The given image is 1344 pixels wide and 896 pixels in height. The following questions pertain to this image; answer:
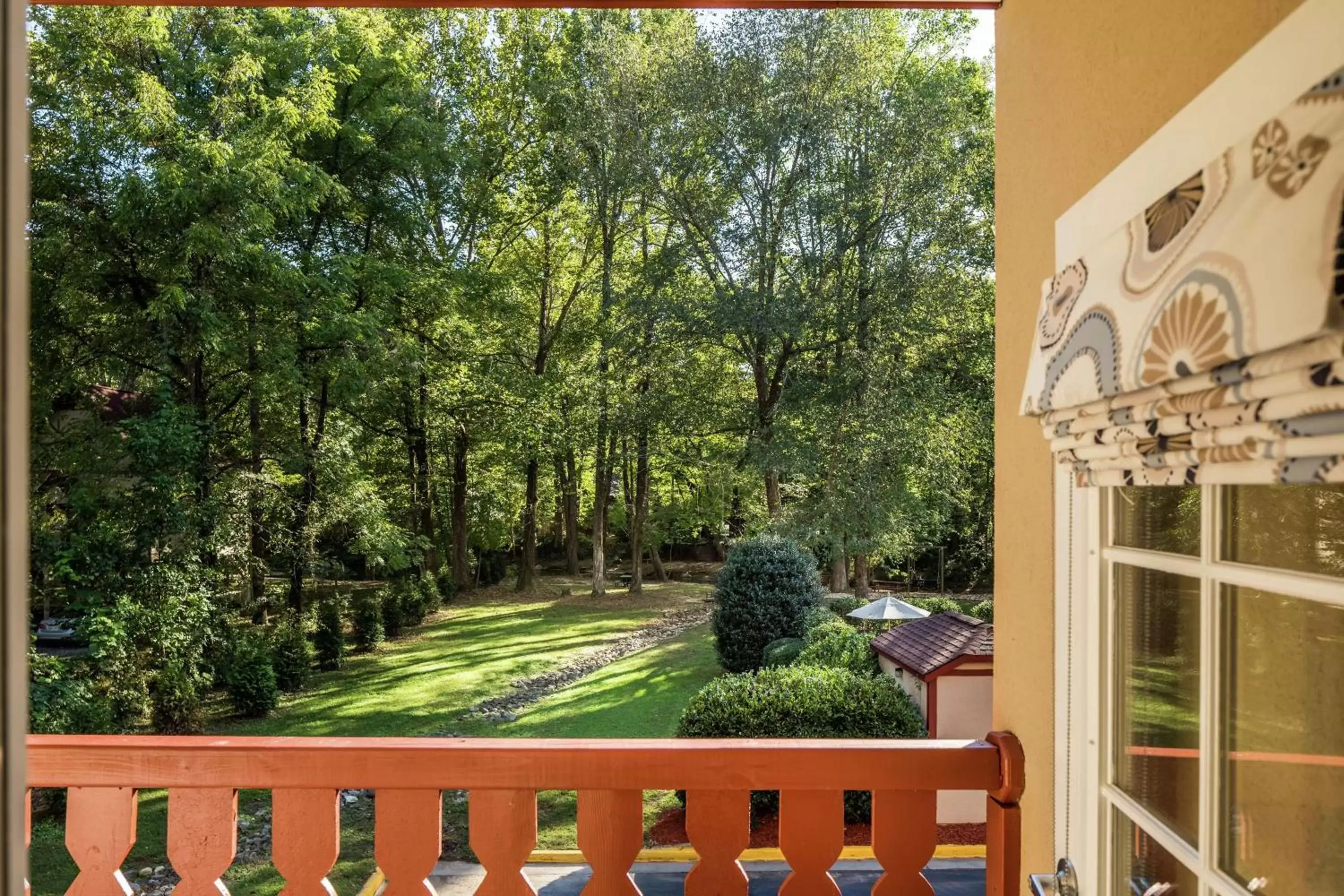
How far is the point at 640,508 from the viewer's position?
11609mm

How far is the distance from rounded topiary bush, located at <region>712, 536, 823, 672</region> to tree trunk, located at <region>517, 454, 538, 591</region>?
5.48 metres

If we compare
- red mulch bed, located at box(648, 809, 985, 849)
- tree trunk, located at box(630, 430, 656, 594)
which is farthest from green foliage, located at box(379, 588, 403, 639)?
red mulch bed, located at box(648, 809, 985, 849)

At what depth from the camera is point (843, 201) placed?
31.6 feet

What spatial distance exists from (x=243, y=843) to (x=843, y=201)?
27.3ft

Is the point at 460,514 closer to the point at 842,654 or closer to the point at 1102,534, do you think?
the point at 842,654

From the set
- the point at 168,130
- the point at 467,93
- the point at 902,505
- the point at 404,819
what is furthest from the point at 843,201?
the point at 404,819

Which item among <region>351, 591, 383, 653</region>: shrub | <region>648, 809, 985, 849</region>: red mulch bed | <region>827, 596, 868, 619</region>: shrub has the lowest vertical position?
<region>648, 809, 985, 849</region>: red mulch bed

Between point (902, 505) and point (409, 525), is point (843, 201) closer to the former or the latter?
point (902, 505)

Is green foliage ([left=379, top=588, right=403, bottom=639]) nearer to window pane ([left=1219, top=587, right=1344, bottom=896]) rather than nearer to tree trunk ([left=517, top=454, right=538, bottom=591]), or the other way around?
tree trunk ([left=517, top=454, right=538, bottom=591])

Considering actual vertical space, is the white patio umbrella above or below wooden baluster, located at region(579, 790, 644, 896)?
below

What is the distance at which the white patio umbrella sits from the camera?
6660mm

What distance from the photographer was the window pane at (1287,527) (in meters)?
0.63

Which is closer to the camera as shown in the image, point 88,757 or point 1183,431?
point 1183,431

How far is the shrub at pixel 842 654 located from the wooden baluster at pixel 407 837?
478 cm
